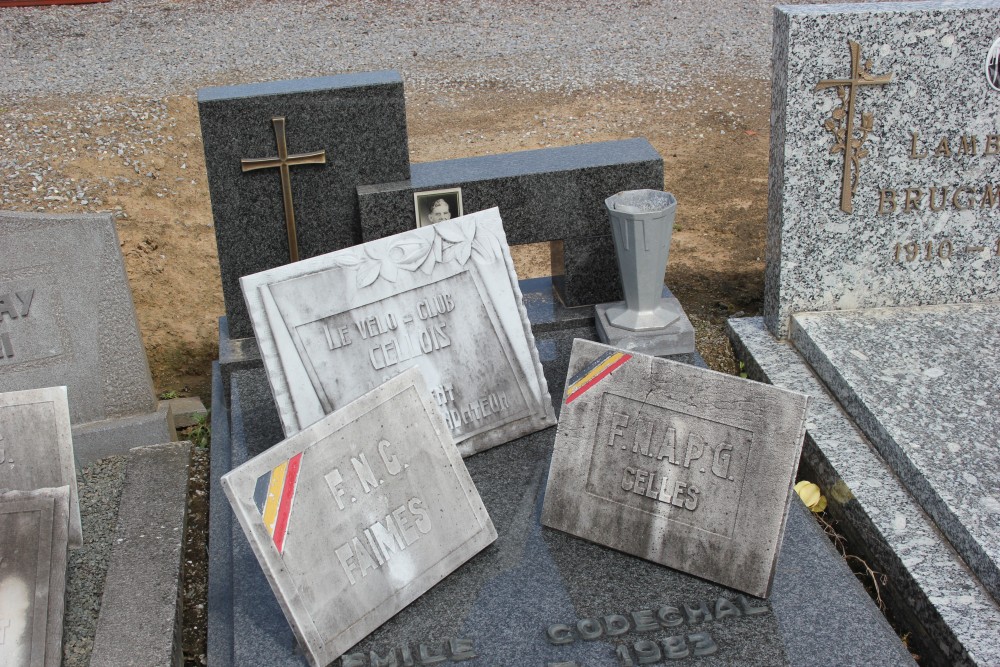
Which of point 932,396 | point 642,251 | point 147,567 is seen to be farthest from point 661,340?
point 147,567

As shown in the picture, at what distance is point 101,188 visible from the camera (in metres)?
7.50

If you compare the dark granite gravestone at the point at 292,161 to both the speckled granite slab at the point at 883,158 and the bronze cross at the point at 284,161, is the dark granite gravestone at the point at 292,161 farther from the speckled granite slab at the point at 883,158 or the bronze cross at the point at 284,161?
the speckled granite slab at the point at 883,158

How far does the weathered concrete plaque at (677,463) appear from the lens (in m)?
2.87

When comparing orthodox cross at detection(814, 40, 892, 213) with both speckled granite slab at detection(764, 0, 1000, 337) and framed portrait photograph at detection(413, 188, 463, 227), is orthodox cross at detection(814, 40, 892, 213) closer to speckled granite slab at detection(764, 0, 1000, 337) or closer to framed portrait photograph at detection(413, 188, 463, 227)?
speckled granite slab at detection(764, 0, 1000, 337)

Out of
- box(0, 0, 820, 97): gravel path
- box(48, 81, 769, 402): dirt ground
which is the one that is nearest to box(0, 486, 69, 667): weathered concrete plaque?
box(48, 81, 769, 402): dirt ground

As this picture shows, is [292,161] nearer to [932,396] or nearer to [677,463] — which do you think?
[677,463]

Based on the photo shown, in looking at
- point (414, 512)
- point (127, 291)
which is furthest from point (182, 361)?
point (414, 512)

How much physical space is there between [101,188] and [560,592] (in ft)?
19.3

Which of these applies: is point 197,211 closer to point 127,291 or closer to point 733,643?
point 127,291

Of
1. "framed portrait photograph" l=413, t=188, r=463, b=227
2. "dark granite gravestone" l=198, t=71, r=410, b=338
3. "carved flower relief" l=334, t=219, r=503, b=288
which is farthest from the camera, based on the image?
"framed portrait photograph" l=413, t=188, r=463, b=227

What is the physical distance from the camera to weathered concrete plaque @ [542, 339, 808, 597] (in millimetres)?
2873

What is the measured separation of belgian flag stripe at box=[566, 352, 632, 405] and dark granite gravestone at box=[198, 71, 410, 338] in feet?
5.93

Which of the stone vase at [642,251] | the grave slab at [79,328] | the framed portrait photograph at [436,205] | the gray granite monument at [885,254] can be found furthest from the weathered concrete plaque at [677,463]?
the grave slab at [79,328]

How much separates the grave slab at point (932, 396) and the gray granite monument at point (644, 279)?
0.64 m
